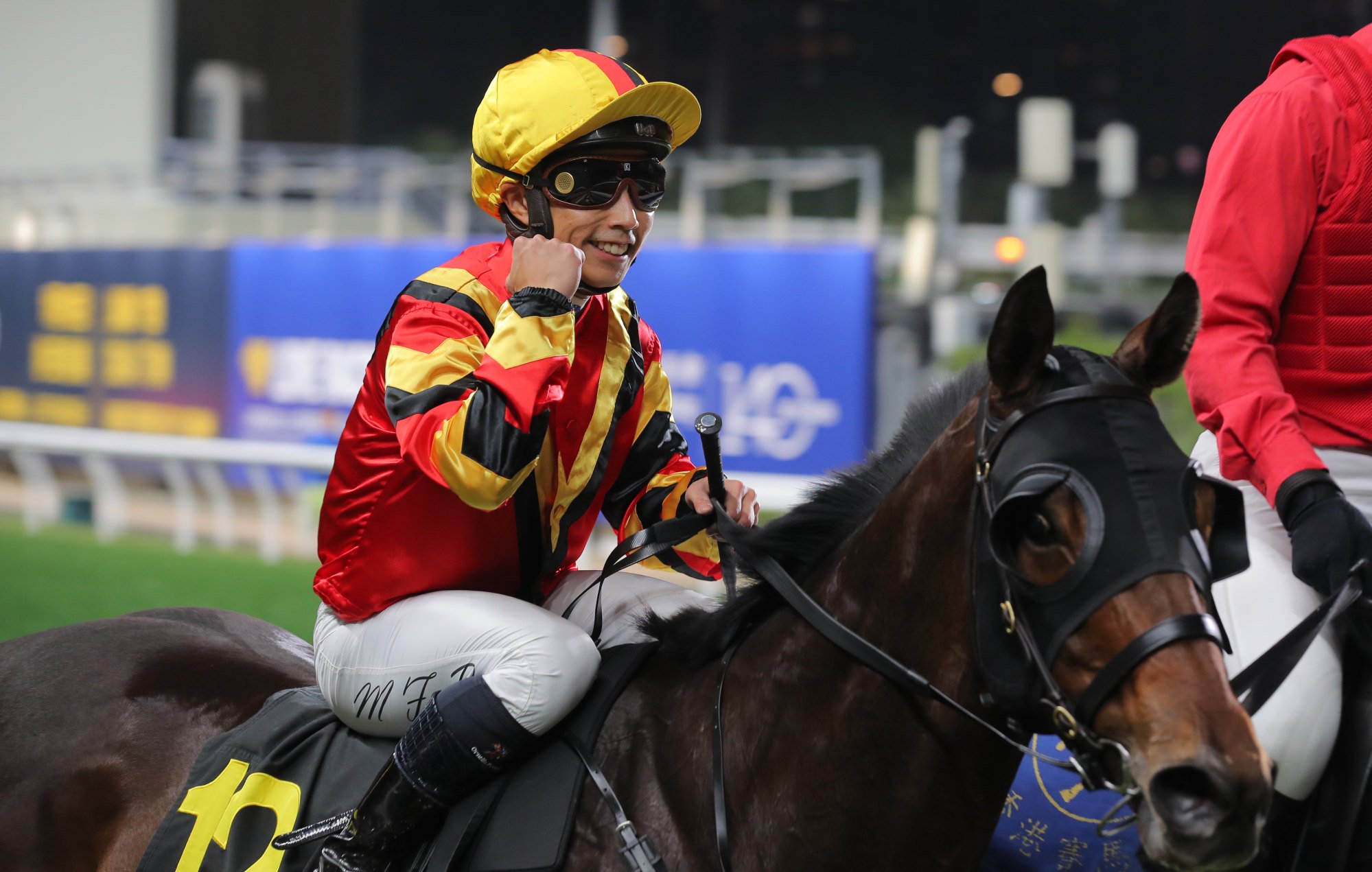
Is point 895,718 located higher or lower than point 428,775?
higher

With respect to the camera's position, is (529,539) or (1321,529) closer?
(1321,529)

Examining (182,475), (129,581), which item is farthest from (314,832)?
(182,475)

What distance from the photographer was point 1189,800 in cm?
130

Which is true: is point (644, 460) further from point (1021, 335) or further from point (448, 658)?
point (1021, 335)

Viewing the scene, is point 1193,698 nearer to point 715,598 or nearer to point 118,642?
point 715,598

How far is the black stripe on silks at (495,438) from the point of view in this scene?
5.49ft

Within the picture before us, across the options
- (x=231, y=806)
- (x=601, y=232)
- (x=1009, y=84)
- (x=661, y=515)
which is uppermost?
(x=1009, y=84)

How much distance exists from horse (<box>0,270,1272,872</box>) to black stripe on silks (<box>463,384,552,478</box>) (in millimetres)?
374

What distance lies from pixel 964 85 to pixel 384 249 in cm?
1323

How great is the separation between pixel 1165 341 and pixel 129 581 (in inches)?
265

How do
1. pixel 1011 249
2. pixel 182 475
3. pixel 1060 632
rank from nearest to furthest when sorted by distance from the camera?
pixel 1060 632 → pixel 182 475 → pixel 1011 249

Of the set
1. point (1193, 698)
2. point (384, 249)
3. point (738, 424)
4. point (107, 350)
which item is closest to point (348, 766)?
point (1193, 698)

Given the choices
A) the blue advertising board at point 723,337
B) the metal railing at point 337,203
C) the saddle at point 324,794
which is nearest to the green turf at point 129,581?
the blue advertising board at point 723,337

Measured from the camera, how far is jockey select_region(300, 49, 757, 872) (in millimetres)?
1758
